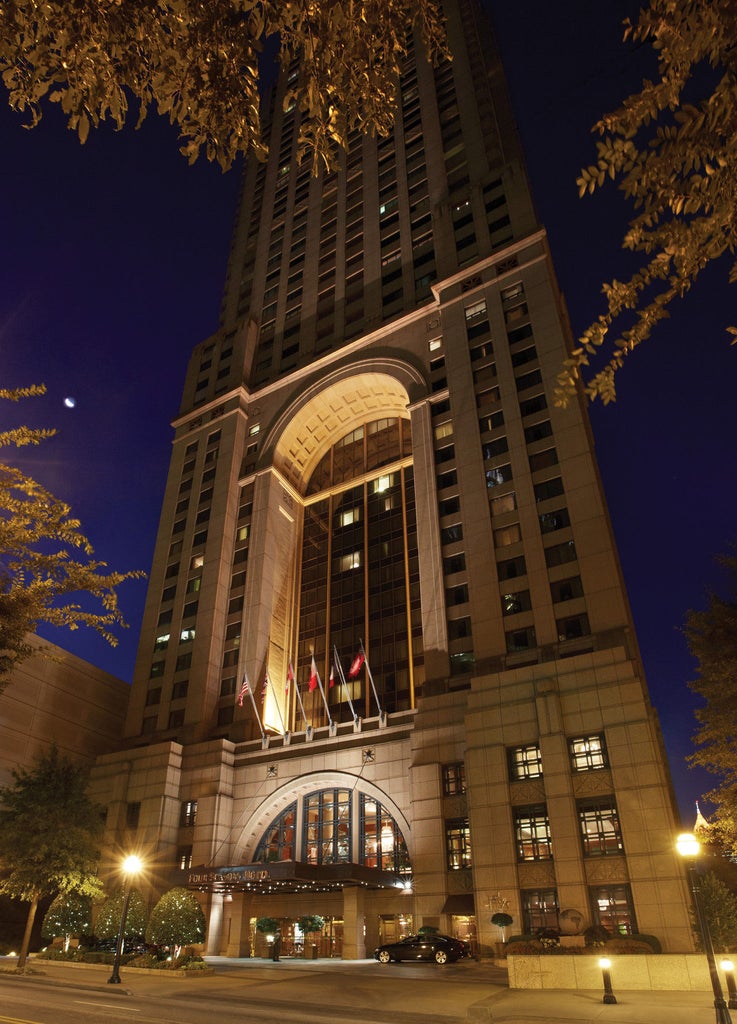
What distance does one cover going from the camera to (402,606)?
59219mm

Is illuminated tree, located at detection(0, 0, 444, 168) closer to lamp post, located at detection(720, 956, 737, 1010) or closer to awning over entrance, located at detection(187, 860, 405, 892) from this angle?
lamp post, located at detection(720, 956, 737, 1010)

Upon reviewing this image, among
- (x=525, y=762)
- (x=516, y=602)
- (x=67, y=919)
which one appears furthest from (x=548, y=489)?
(x=67, y=919)

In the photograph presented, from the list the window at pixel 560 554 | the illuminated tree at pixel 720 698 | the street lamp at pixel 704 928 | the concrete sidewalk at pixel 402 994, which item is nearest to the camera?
the street lamp at pixel 704 928

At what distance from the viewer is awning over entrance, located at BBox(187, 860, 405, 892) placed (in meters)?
36.7

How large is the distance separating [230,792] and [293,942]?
36.7 feet

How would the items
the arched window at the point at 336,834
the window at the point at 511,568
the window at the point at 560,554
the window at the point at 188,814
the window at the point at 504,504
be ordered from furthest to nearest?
the window at the point at 504,504, the window at the point at 188,814, the window at the point at 511,568, the window at the point at 560,554, the arched window at the point at 336,834

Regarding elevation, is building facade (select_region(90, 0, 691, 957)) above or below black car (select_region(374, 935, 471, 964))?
above

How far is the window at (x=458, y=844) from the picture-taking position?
3925cm

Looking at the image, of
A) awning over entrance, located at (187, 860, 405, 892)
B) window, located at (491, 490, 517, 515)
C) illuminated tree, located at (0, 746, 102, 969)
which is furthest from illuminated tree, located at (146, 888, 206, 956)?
window, located at (491, 490, 517, 515)

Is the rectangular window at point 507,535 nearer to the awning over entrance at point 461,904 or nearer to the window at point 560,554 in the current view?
the window at point 560,554

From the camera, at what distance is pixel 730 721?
3139 centimetres

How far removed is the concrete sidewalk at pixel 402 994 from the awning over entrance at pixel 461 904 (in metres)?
4.50

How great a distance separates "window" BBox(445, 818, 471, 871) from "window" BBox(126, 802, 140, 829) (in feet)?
81.9

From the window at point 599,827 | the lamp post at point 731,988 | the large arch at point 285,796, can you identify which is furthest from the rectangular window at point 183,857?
the lamp post at point 731,988
